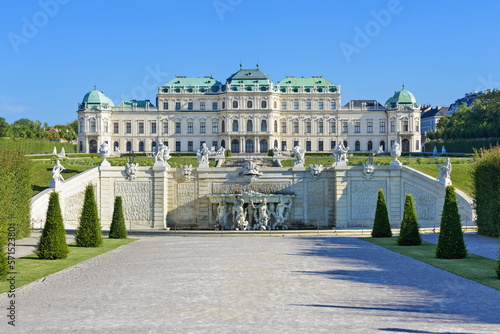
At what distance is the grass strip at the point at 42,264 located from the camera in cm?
1201

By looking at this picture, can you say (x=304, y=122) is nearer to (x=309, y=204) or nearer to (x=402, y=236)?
(x=309, y=204)

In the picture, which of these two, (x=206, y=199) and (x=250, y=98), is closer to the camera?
(x=206, y=199)

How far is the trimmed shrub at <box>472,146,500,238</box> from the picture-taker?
2077 centimetres

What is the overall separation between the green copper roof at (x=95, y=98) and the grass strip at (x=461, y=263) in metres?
66.2

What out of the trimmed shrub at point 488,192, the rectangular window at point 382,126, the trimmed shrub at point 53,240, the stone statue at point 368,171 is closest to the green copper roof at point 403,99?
the rectangular window at point 382,126

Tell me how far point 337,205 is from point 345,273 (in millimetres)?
16068

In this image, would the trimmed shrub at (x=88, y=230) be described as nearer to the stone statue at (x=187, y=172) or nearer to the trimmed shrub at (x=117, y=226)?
the trimmed shrub at (x=117, y=226)

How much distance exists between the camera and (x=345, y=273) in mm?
12875

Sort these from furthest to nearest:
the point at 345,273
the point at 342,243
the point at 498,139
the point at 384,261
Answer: the point at 498,139
the point at 342,243
the point at 384,261
the point at 345,273

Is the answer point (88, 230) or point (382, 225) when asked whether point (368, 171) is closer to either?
point (382, 225)

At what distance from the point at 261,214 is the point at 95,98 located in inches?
2226

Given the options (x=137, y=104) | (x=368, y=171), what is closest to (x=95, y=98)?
(x=137, y=104)

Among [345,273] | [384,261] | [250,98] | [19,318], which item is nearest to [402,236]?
[384,261]

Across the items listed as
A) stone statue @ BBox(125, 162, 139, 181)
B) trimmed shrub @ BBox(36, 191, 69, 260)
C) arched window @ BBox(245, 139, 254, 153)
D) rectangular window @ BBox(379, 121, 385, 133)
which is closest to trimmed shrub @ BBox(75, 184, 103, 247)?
trimmed shrub @ BBox(36, 191, 69, 260)
